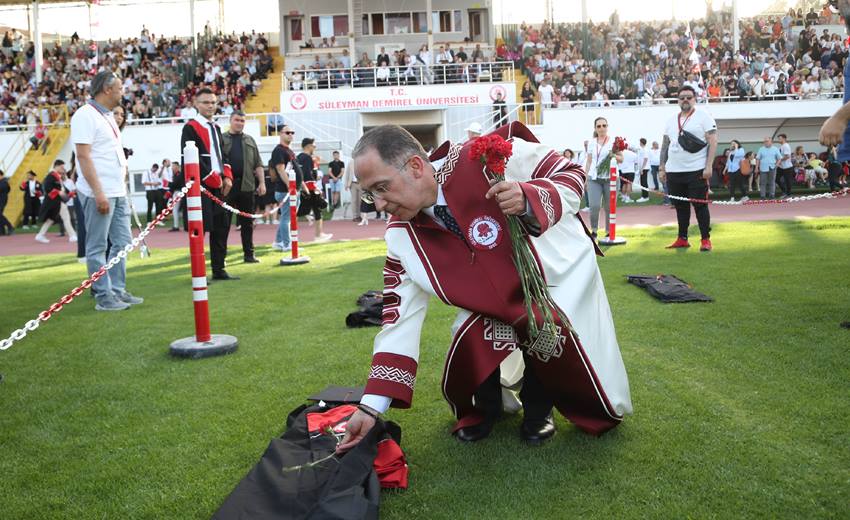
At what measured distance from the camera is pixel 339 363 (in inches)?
186

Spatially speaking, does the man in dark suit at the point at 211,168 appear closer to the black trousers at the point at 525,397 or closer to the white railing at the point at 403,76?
the black trousers at the point at 525,397

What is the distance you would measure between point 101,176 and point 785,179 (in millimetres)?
20138

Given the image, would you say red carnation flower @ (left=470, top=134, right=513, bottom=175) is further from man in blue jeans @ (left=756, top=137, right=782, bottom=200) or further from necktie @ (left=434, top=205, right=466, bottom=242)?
man in blue jeans @ (left=756, top=137, right=782, bottom=200)

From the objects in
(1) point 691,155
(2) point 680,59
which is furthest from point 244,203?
(2) point 680,59

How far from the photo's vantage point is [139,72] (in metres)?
31.1

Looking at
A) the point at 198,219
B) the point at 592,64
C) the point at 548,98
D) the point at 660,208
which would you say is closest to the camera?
the point at 198,219

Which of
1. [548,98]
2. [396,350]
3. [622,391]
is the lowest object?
[622,391]

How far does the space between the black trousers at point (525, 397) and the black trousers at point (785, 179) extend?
20.8m

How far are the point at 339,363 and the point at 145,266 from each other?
6.94m

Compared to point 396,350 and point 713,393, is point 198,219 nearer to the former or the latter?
point 396,350

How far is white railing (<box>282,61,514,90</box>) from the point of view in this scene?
2541cm

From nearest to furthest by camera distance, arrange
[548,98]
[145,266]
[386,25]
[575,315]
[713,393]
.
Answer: [575,315], [713,393], [145,266], [548,98], [386,25]

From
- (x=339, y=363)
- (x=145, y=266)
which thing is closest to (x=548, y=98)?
(x=145, y=266)

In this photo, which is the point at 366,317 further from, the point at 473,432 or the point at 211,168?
the point at 211,168
